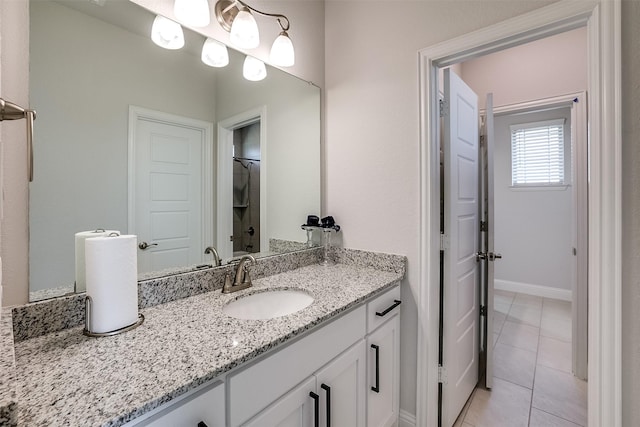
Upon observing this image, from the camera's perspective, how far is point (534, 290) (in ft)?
12.4

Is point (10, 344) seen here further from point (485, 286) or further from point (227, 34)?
point (485, 286)

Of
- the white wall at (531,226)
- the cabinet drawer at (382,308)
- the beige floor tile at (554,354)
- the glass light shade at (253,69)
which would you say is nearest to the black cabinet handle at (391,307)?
the cabinet drawer at (382,308)

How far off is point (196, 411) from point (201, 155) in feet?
3.25

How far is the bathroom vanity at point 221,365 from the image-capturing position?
1.90 feet

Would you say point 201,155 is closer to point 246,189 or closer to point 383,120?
point 246,189

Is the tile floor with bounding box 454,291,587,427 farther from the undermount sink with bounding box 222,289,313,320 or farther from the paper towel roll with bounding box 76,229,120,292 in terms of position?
the paper towel roll with bounding box 76,229,120,292

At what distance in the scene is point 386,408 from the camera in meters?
1.41

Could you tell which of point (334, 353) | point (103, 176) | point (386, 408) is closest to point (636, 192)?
point (334, 353)

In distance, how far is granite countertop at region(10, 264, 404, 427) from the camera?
1.77 feet

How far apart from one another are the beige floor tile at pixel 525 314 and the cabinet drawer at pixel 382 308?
2353mm

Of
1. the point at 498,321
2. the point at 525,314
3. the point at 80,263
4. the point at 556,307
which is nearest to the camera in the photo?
the point at 80,263

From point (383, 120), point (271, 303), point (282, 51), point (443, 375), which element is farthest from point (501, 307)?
point (282, 51)

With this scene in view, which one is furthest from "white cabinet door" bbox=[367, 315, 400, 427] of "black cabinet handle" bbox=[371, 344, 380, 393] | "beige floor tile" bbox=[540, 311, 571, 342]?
"beige floor tile" bbox=[540, 311, 571, 342]

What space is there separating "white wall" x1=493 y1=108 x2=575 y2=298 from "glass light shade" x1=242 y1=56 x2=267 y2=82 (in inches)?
125
